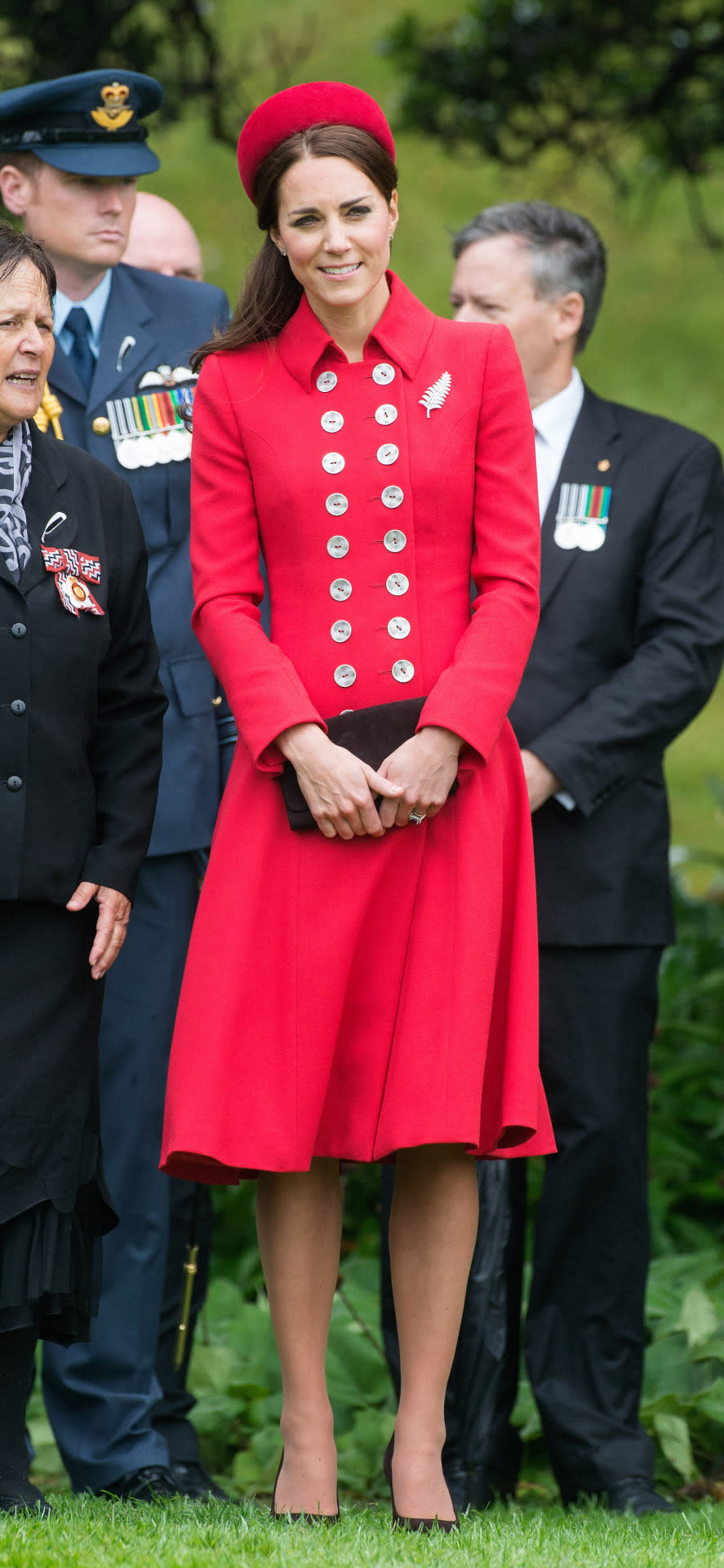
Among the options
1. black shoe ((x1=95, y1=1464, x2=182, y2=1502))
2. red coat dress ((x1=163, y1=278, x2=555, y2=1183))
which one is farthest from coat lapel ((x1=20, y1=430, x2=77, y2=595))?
black shoe ((x1=95, y1=1464, x2=182, y2=1502))

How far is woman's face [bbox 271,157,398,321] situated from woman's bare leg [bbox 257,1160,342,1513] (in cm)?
132

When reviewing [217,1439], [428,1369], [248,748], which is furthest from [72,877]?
[217,1439]

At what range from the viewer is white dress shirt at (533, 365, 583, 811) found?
4008 mm

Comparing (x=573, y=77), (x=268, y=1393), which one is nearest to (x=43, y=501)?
(x=268, y=1393)

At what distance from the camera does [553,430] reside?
407 cm

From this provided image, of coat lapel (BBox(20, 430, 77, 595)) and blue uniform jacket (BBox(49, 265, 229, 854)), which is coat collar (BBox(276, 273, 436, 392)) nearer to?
coat lapel (BBox(20, 430, 77, 595))

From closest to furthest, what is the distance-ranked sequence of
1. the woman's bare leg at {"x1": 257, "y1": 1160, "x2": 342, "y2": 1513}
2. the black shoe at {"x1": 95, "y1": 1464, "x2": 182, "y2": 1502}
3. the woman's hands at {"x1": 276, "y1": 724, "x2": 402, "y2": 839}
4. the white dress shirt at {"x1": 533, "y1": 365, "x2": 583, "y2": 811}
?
the woman's hands at {"x1": 276, "y1": 724, "x2": 402, "y2": 839}, the woman's bare leg at {"x1": 257, "y1": 1160, "x2": 342, "y2": 1513}, the black shoe at {"x1": 95, "y1": 1464, "x2": 182, "y2": 1502}, the white dress shirt at {"x1": 533, "y1": 365, "x2": 583, "y2": 811}

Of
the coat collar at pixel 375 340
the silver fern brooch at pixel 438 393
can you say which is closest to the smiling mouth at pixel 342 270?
the coat collar at pixel 375 340

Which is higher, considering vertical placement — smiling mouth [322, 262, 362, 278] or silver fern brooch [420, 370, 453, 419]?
smiling mouth [322, 262, 362, 278]

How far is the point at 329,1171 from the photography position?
302 cm

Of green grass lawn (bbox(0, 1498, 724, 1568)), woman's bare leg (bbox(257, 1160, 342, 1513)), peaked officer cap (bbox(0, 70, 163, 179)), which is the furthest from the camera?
peaked officer cap (bbox(0, 70, 163, 179))

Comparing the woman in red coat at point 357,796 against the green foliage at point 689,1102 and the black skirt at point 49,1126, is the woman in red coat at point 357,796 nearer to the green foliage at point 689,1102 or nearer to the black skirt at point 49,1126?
the black skirt at point 49,1126

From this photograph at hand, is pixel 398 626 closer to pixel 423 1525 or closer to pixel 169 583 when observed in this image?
pixel 169 583

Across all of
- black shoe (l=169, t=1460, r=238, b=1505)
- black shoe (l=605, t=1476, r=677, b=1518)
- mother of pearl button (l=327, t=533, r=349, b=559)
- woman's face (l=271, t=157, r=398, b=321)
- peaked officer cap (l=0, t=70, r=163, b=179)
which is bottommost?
black shoe (l=169, t=1460, r=238, b=1505)
